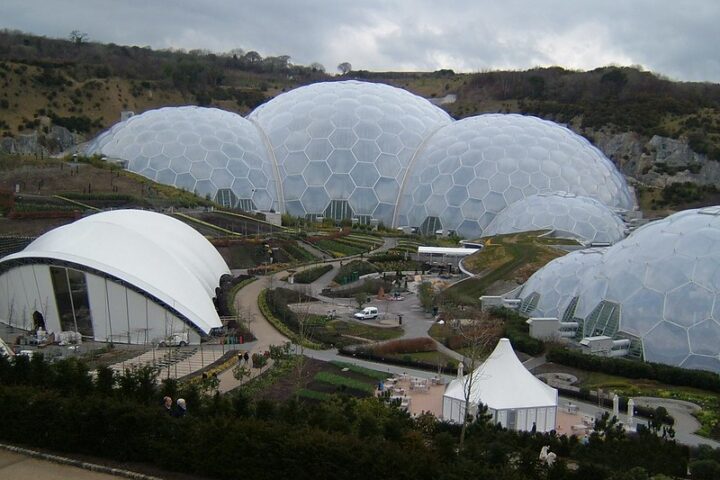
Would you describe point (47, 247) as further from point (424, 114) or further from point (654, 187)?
→ point (654, 187)

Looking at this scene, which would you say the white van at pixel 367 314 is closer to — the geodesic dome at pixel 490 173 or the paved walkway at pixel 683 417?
the paved walkway at pixel 683 417

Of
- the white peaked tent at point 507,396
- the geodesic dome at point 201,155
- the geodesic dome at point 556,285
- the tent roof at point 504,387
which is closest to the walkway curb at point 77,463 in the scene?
the white peaked tent at point 507,396

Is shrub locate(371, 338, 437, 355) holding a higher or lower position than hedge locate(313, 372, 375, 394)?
higher

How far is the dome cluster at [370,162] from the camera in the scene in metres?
54.4

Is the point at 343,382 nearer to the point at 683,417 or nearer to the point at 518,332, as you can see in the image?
the point at 518,332

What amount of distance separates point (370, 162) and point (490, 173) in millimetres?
8921

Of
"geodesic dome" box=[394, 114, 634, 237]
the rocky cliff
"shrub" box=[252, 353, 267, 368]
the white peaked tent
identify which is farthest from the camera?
the rocky cliff

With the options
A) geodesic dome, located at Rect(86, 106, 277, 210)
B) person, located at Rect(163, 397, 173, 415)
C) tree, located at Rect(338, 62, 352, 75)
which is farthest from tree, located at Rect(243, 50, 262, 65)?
person, located at Rect(163, 397, 173, 415)

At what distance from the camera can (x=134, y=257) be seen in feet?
92.2

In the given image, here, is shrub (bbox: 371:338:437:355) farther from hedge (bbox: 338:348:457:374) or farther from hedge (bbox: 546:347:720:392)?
hedge (bbox: 546:347:720:392)

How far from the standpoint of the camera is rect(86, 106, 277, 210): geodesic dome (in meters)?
56.4

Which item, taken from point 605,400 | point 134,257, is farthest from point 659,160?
point 134,257

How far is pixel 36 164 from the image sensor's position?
5156 cm

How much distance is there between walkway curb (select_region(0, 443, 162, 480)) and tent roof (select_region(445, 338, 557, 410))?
8.53 metres
